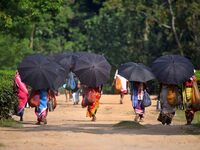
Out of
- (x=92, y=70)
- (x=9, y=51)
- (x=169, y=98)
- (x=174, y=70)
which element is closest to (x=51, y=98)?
(x=92, y=70)

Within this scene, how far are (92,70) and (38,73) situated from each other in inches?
79.9

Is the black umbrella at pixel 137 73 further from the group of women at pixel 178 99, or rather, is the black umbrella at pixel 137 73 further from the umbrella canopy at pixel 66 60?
the umbrella canopy at pixel 66 60

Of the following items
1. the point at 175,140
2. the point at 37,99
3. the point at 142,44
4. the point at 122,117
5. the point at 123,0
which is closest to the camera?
the point at 175,140

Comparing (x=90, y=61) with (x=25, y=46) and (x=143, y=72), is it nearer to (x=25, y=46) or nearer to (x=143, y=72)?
(x=143, y=72)

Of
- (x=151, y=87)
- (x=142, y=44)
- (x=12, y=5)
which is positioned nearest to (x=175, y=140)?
(x=12, y=5)

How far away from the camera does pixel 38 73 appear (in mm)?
17203

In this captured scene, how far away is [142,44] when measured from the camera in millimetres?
46375

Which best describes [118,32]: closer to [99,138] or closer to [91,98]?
[91,98]

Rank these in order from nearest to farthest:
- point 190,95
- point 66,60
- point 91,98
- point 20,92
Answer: point 190,95 < point 20,92 < point 91,98 < point 66,60

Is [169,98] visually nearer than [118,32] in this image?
Yes

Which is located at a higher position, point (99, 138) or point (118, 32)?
point (118, 32)

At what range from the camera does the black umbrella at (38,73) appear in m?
17.2

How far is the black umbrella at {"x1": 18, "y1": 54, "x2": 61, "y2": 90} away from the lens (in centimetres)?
1717

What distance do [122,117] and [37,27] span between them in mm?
28275
